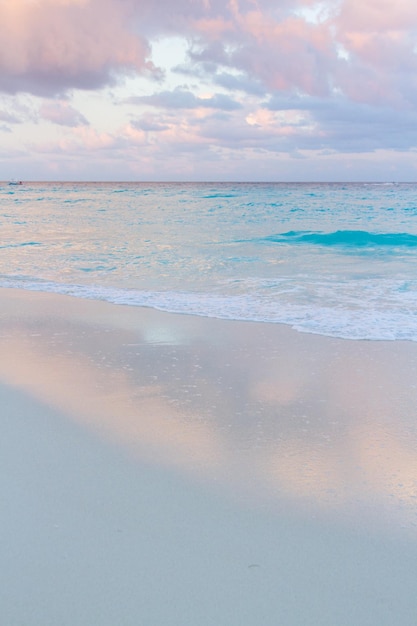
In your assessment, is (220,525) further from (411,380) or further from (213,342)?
(213,342)

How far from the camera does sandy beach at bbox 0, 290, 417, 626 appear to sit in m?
2.38

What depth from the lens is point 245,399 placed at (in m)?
4.71

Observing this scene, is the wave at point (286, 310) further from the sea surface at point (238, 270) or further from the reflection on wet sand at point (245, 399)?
the reflection on wet sand at point (245, 399)

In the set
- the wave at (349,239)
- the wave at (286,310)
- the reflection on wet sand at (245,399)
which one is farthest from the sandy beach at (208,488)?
the wave at (349,239)

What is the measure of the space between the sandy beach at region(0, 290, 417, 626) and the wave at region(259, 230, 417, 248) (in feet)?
52.4

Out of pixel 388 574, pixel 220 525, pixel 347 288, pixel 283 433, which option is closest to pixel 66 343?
pixel 283 433

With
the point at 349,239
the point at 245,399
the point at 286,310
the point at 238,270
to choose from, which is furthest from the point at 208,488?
the point at 349,239

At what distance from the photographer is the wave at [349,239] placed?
21500 millimetres

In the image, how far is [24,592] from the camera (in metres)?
2.39

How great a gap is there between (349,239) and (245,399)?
18.4 meters

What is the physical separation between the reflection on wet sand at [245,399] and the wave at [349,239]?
14823 mm

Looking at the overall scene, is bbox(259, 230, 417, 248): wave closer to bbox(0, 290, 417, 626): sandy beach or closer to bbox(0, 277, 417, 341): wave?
bbox(0, 277, 417, 341): wave

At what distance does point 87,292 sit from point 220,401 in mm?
6012

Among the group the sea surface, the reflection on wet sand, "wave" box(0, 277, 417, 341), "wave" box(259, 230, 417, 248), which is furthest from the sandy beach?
"wave" box(259, 230, 417, 248)
